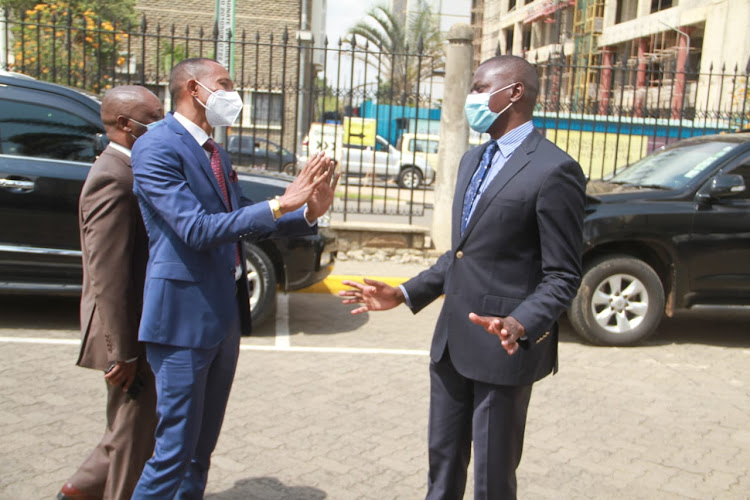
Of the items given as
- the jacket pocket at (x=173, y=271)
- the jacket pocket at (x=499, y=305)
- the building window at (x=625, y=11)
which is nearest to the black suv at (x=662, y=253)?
the jacket pocket at (x=499, y=305)

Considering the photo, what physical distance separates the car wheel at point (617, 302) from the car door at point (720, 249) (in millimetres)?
386

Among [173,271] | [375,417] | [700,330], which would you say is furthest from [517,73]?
[700,330]

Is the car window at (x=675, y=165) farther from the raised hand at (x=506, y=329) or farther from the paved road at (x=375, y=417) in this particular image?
the raised hand at (x=506, y=329)

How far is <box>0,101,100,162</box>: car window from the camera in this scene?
20.4 ft

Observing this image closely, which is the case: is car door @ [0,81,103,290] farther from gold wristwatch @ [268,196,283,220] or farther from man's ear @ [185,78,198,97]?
gold wristwatch @ [268,196,283,220]

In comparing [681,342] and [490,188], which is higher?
[490,188]

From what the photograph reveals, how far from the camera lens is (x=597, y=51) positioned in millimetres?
38000

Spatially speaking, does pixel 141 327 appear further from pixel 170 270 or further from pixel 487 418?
pixel 487 418

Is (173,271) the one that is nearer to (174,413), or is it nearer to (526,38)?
(174,413)

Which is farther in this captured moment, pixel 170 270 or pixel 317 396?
pixel 317 396

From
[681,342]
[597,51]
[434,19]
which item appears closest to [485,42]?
[434,19]

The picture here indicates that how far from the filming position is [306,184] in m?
2.77

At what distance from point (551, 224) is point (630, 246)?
4690 mm

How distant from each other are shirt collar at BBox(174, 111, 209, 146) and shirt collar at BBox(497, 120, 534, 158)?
3.69 ft
